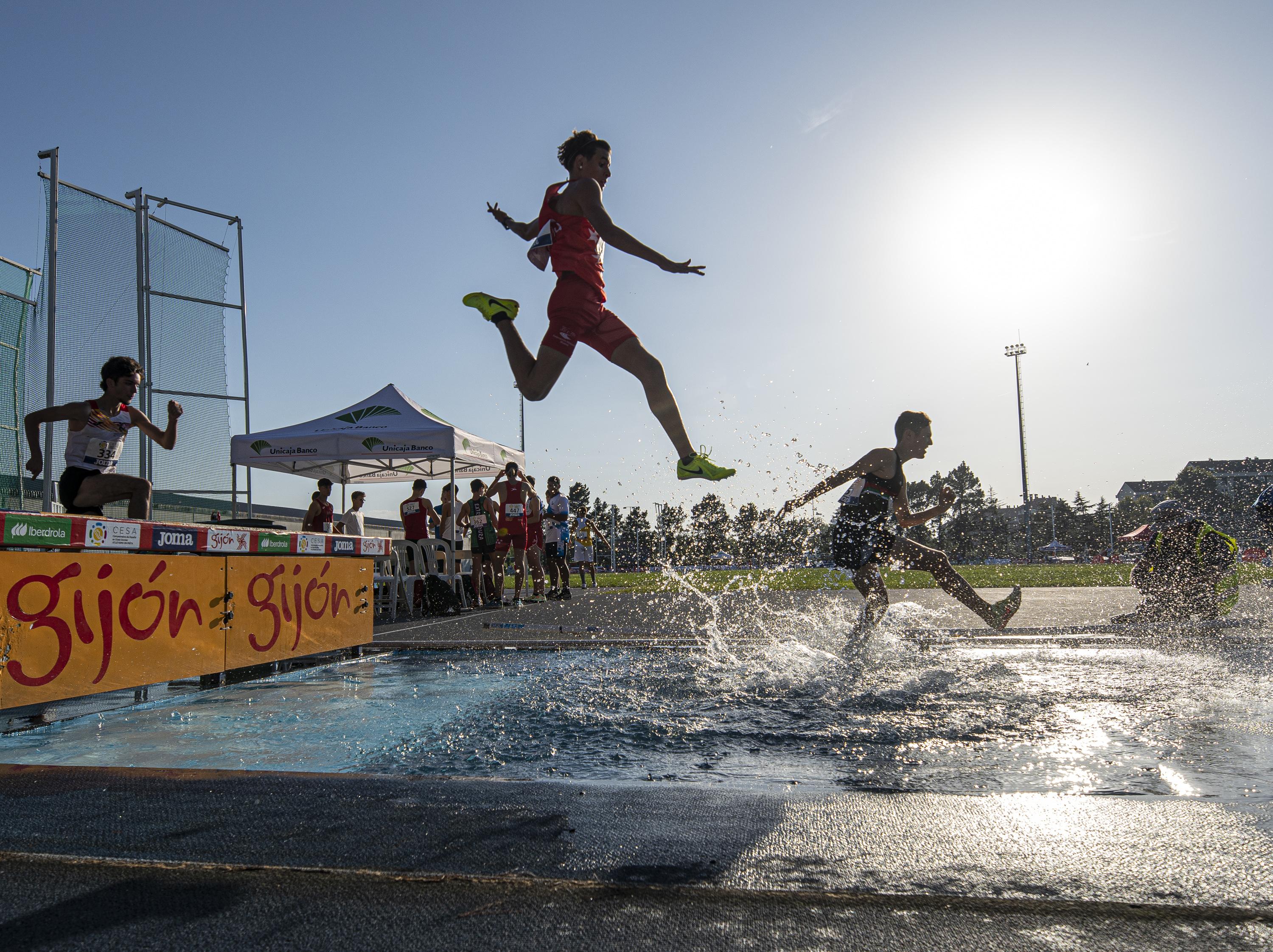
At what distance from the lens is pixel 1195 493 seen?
74.5m

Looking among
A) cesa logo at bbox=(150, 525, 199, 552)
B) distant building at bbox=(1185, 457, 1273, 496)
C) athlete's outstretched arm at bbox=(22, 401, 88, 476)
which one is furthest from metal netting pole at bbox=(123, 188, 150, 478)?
distant building at bbox=(1185, 457, 1273, 496)

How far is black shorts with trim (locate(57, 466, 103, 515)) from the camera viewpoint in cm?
508

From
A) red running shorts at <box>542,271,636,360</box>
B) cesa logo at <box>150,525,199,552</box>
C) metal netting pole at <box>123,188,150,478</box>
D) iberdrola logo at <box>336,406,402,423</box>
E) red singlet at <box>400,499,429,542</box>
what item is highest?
metal netting pole at <box>123,188,150,478</box>

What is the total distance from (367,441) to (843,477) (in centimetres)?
789

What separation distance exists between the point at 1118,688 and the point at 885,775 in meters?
2.31

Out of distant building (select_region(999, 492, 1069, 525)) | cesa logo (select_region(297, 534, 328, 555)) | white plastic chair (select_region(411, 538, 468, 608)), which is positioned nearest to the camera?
cesa logo (select_region(297, 534, 328, 555))

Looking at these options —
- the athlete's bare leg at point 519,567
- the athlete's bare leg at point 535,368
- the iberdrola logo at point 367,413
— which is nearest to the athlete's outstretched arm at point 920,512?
the athlete's bare leg at point 535,368

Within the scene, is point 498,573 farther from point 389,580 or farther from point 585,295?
point 585,295

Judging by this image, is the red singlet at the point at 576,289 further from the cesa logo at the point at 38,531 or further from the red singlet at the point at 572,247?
the cesa logo at the point at 38,531

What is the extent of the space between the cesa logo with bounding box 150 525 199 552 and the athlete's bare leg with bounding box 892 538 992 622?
479 cm

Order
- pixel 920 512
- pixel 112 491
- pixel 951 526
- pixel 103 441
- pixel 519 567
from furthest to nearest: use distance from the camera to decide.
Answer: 1. pixel 951 526
2. pixel 519 567
3. pixel 920 512
4. pixel 103 441
5. pixel 112 491

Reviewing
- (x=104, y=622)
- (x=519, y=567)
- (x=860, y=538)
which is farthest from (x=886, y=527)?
(x=519, y=567)

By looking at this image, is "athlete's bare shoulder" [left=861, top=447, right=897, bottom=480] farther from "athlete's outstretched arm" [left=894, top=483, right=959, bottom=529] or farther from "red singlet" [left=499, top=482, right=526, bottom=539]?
"red singlet" [left=499, top=482, right=526, bottom=539]

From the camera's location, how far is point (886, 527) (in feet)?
19.4
